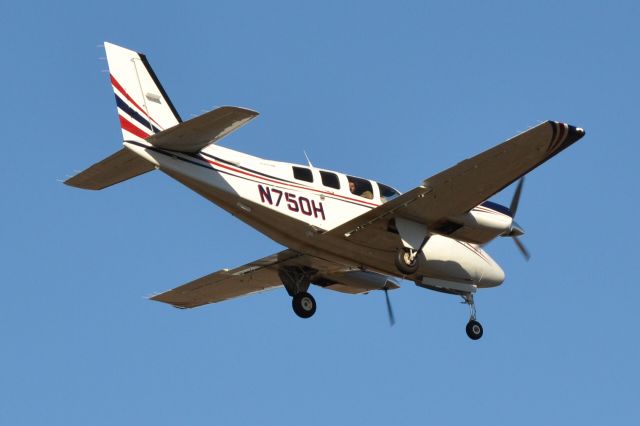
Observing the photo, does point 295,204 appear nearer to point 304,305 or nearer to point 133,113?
point 304,305

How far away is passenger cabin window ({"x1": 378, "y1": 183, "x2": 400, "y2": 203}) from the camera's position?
1302 inches

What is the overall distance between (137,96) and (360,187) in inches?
256

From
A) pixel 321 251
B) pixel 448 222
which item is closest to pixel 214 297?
pixel 321 251

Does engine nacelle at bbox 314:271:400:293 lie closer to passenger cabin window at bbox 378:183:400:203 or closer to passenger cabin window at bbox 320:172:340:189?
passenger cabin window at bbox 378:183:400:203

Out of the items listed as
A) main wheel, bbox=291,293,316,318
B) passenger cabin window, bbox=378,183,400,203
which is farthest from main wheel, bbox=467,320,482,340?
passenger cabin window, bbox=378,183,400,203

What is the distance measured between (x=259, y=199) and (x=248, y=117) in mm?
4206

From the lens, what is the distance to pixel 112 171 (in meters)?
30.1

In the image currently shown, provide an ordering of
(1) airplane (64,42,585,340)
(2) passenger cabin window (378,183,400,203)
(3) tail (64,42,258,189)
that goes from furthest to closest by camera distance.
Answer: (2) passenger cabin window (378,183,400,203), (1) airplane (64,42,585,340), (3) tail (64,42,258,189)

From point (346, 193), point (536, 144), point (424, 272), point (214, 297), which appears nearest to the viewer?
point (536, 144)

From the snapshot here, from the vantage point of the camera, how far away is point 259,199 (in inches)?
1217

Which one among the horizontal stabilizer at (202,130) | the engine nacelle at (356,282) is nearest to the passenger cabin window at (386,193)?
the engine nacelle at (356,282)

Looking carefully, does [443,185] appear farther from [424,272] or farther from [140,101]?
[140,101]

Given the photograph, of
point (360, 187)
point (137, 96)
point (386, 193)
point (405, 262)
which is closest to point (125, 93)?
point (137, 96)

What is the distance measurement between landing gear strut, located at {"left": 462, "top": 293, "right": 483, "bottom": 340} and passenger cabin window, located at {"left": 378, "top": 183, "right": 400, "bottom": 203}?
441cm
